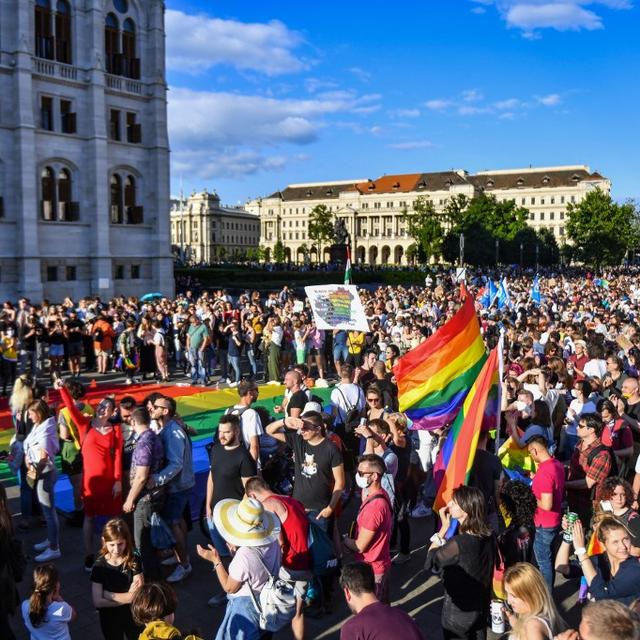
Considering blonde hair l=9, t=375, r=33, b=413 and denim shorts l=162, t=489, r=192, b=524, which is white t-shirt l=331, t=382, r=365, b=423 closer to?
denim shorts l=162, t=489, r=192, b=524

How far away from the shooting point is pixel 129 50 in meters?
37.4

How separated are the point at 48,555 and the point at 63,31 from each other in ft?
113

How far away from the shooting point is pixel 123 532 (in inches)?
186

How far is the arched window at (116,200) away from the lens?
37344 mm

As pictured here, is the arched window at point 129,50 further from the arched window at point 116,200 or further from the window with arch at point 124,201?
the arched window at point 116,200

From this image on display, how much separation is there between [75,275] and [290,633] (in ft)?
109

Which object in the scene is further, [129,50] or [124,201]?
[124,201]

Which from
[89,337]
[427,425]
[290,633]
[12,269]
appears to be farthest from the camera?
[12,269]

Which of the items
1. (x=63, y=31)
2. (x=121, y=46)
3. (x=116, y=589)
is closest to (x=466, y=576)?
(x=116, y=589)

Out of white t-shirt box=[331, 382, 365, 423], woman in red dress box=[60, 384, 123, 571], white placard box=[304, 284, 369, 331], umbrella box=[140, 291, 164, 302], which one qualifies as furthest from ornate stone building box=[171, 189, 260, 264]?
woman in red dress box=[60, 384, 123, 571]

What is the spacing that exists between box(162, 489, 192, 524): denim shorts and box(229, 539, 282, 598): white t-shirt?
218 cm

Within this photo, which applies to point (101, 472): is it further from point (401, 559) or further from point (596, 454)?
point (596, 454)

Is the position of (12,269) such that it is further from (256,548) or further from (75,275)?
(256,548)

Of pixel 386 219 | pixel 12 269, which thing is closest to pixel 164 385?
pixel 12 269
